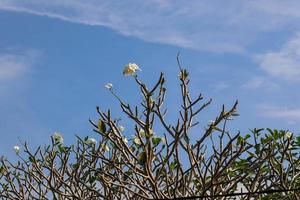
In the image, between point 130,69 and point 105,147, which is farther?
point 105,147

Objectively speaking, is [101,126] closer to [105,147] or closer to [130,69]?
[130,69]

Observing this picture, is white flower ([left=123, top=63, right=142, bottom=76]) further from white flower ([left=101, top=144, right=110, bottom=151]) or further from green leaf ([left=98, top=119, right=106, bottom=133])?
white flower ([left=101, top=144, right=110, bottom=151])

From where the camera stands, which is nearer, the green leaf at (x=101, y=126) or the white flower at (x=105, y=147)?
the green leaf at (x=101, y=126)

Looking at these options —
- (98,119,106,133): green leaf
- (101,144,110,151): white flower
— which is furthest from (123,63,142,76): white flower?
(101,144,110,151): white flower

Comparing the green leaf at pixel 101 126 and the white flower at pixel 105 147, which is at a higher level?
the white flower at pixel 105 147


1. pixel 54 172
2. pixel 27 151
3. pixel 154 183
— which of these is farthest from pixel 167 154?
pixel 27 151

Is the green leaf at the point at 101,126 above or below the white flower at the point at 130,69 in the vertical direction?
below

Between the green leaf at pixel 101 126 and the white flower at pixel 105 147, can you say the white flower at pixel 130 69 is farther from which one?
the white flower at pixel 105 147

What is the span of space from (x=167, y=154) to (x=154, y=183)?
224 mm

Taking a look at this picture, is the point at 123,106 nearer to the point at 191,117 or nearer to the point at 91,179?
the point at 191,117

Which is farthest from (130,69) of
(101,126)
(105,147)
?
(105,147)

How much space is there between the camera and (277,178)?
4.96 meters

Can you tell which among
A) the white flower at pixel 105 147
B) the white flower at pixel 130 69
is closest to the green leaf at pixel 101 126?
the white flower at pixel 130 69

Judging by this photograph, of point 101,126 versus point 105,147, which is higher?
point 105,147
